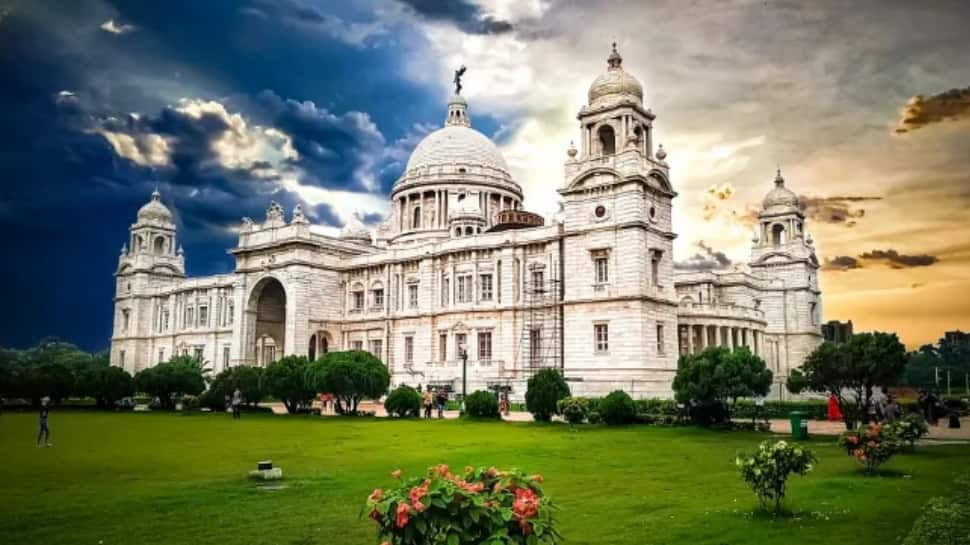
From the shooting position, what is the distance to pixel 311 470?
17328 millimetres

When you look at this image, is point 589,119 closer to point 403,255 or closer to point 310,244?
point 403,255

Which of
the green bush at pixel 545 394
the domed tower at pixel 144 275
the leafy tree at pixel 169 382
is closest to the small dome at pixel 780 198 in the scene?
the green bush at pixel 545 394

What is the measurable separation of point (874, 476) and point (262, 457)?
51.1ft

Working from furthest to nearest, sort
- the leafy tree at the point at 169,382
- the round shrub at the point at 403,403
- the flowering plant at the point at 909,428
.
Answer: the leafy tree at the point at 169,382
the round shrub at the point at 403,403
the flowering plant at the point at 909,428

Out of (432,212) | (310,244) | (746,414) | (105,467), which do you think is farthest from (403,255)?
(105,467)

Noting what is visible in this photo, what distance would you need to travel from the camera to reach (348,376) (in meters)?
36.7

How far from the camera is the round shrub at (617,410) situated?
30062 millimetres

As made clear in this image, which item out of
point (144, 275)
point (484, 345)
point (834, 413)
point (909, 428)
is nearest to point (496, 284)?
point (484, 345)

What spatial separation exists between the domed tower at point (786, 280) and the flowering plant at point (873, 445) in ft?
158

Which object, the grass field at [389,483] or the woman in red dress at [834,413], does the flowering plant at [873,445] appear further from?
the woman in red dress at [834,413]

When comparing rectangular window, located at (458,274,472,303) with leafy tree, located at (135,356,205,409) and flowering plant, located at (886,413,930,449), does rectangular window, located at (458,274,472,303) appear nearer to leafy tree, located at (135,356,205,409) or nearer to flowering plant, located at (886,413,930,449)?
leafy tree, located at (135,356,205,409)

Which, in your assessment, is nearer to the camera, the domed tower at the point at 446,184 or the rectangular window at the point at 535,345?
the rectangular window at the point at 535,345

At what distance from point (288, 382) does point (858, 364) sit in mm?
27619

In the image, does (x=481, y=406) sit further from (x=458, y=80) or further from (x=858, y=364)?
(x=458, y=80)
